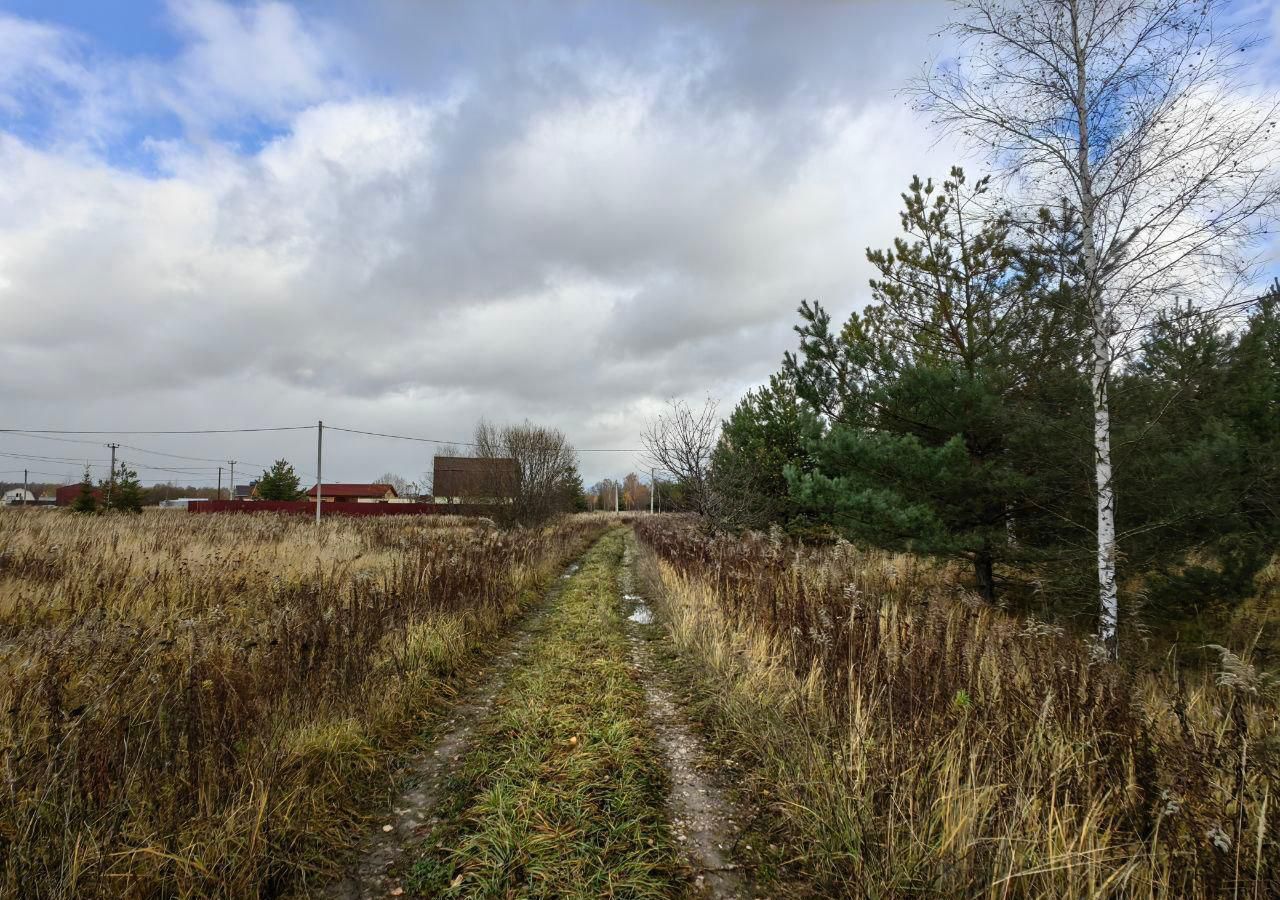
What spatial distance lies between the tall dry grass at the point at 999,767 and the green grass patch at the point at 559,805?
72cm

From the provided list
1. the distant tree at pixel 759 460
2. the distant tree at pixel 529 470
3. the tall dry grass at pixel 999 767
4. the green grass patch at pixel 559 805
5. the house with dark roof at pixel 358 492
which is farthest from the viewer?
the house with dark roof at pixel 358 492

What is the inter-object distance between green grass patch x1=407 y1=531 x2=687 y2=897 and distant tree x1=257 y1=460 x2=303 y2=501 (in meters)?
49.4

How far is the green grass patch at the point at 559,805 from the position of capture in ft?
7.79

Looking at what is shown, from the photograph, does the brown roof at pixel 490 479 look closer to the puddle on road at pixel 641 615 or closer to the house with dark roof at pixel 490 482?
the house with dark roof at pixel 490 482

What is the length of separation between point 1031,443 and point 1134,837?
204 inches

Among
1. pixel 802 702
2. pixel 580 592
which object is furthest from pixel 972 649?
pixel 580 592

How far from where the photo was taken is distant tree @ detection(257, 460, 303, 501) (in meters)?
44.5

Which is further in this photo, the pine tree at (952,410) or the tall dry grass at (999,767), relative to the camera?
the pine tree at (952,410)

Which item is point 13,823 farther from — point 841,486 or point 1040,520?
point 1040,520

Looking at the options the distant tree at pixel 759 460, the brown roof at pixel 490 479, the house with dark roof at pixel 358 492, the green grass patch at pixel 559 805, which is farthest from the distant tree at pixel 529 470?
the house with dark roof at pixel 358 492

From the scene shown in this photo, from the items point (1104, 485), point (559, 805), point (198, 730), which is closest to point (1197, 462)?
point (1104, 485)

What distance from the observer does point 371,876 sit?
244 centimetres

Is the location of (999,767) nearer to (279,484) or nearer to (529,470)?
(529,470)

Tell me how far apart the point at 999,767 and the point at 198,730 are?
4134 millimetres
